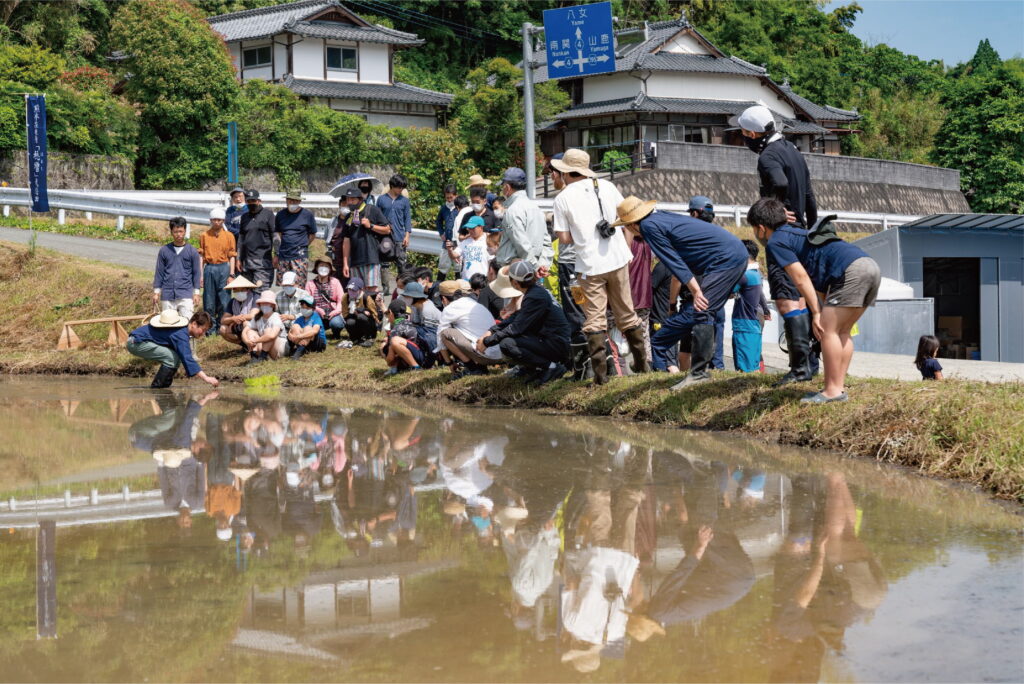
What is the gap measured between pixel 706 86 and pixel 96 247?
33.5m

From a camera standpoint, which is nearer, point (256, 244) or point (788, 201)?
point (788, 201)

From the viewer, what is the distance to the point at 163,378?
12531 mm

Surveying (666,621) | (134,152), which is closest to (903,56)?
(134,152)

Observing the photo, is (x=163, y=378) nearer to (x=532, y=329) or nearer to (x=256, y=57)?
(x=532, y=329)

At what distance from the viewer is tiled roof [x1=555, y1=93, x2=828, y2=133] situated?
46188mm

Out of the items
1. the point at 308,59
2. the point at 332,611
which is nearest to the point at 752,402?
the point at 332,611

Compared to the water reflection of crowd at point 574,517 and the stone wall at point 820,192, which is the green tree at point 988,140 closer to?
the stone wall at point 820,192

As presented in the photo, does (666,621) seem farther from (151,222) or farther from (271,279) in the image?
(151,222)

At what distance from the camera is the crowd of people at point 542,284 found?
26.2 ft

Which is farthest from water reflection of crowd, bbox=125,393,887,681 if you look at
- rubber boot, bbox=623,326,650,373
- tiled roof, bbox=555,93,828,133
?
tiled roof, bbox=555,93,828,133

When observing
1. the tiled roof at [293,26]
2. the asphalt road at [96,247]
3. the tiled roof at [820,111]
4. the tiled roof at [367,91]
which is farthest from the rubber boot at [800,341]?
the tiled roof at [820,111]

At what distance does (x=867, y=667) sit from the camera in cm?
375

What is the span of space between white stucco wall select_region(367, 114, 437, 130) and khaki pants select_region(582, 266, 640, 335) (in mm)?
39472

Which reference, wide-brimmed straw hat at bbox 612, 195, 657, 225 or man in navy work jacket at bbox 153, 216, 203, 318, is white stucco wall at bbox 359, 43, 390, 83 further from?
wide-brimmed straw hat at bbox 612, 195, 657, 225
